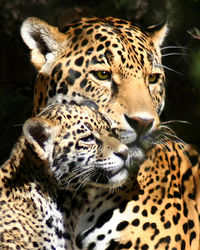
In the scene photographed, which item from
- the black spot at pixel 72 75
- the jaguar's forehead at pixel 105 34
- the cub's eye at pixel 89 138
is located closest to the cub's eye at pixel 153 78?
the jaguar's forehead at pixel 105 34

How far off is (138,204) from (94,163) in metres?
0.74

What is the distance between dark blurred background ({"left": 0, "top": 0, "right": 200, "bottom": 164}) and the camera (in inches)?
260

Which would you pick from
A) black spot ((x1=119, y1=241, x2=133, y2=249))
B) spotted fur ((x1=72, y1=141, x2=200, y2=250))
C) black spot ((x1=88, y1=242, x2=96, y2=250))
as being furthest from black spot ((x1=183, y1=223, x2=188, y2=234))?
black spot ((x1=88, y1=242, x2=96, y2=250))

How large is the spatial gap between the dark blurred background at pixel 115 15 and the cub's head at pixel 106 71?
0.46 m

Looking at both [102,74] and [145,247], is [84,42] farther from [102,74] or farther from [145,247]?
[145,247]

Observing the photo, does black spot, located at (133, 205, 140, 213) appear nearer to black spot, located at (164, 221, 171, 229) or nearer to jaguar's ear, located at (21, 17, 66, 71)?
black spot, located at (164, 221, 171, 229)

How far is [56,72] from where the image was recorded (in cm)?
592

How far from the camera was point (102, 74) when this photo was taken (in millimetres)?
5816

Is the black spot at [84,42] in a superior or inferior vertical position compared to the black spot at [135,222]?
superior

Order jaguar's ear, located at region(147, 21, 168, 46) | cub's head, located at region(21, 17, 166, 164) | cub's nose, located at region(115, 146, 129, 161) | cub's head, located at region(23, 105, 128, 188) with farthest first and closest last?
jaguar's ear, located at region(147, 21, 168, 46)
cub's head, located at region(21, 17, 166, 164)
cub's head, located at region(23, 105, 128, 188)
cub's nose, located at region(115, 146, 129, 161)

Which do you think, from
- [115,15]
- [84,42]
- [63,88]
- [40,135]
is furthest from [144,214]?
[115,15]

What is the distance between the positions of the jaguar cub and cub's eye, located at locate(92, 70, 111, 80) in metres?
0.33

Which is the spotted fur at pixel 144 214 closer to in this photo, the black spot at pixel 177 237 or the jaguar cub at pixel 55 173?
the black spot at pixel 177 237

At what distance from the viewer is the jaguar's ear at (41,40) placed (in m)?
6.00
